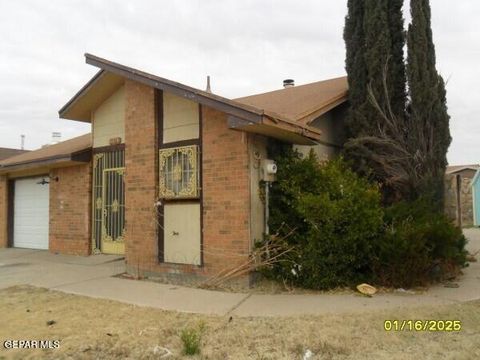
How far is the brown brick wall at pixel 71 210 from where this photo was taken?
1162 cm

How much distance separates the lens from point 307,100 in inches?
407

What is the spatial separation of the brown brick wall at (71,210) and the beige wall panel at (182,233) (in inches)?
157

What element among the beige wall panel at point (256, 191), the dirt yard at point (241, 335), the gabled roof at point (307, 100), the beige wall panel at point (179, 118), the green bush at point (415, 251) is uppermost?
the gabled roof at point (307, 100)

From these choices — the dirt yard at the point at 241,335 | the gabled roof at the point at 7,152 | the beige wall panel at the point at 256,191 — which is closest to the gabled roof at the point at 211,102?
the beige wall panel at the point at 256,191

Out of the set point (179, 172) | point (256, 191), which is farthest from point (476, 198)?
point (179, 172)

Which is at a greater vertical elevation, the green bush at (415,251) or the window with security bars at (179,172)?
the window with security bars at (179,172)

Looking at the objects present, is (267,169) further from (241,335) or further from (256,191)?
(241,335)

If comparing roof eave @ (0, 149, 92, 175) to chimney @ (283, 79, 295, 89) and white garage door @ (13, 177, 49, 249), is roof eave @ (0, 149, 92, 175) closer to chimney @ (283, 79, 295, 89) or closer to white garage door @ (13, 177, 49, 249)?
white garage door @ (13, 177, 49, 249)

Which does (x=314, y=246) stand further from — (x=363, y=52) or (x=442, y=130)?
(x=363, y=52)

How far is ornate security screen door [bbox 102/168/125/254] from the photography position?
10953mm

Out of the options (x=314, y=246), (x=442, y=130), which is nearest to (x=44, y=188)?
(x=314, y=246)

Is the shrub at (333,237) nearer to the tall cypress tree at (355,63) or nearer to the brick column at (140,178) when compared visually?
the brick column at (140,178)

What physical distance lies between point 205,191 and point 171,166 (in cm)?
105

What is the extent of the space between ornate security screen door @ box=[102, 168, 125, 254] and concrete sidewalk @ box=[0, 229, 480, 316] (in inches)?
49.6
